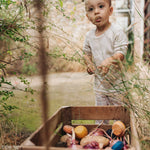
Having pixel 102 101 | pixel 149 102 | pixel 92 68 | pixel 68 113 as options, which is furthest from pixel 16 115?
pixel 149 102

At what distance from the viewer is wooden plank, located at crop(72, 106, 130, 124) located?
953 mm

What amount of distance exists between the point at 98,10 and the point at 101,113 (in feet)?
2.33

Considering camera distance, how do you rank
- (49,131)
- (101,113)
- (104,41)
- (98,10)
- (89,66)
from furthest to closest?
(104,41), (98,10), (89,66), (101,113), (49,131)

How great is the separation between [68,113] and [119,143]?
1.14 feet

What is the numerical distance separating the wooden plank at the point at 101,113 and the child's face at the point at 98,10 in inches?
26.5

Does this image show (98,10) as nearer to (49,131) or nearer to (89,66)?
(89,66)

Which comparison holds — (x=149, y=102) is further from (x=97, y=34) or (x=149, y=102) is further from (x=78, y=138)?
(x=97, y=34)

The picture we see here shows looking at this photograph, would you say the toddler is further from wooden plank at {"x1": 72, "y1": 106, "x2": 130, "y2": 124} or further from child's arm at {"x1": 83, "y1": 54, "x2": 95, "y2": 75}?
wooden plank at {"x1": 72, "y1": 106, "x2": 130, "y2": 124}

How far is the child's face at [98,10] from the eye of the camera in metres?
1.30

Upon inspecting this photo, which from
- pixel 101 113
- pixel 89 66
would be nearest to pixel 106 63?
pixel 89 66

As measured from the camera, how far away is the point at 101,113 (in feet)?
3.23

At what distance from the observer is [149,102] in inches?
37.5

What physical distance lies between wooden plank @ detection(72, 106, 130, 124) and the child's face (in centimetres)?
67

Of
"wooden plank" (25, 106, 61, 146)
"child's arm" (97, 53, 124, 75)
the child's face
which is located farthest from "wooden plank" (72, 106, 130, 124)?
the child's face
